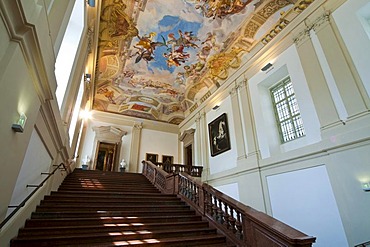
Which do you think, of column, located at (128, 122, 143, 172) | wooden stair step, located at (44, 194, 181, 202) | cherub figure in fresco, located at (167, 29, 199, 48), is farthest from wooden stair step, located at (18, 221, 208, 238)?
column, located at (128, 122, 143, 172)

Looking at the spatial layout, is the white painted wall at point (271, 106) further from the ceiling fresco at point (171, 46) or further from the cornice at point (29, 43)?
the cornice at point (29, 43)

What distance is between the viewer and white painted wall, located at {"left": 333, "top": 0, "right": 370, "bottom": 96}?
5391 mm

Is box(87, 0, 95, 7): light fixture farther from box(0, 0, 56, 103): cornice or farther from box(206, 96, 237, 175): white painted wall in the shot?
box(206, 96, 237, 175): white painted wall

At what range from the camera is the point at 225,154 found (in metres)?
10.4

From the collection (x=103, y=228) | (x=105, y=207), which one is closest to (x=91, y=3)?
(x=105, y=207)

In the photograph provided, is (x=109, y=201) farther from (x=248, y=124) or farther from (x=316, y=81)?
(x=316, y=81)

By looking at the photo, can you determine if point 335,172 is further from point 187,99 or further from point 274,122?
point 187,99

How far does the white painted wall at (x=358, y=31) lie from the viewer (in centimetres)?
539

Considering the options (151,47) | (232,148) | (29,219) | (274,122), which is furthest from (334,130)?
(151,47)

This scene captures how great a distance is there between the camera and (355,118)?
528 centimetres

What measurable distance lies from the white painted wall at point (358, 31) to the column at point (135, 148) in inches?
486

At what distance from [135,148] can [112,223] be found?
1049 centimetres

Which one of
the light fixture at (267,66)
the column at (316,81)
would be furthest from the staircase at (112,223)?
the light fixture at (267,66)

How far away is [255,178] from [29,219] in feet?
22.7
